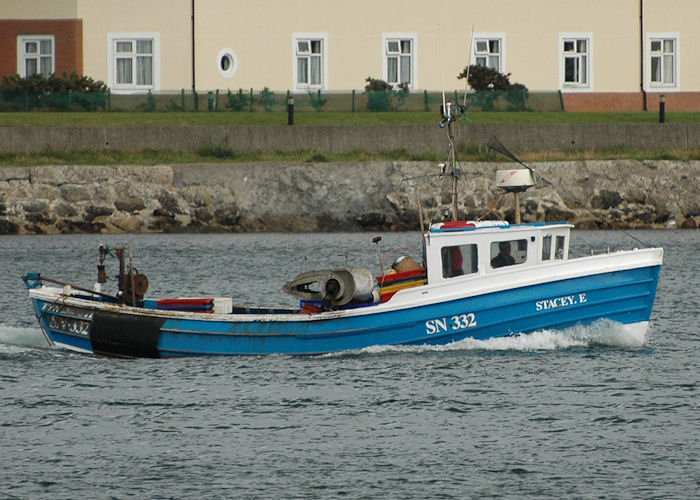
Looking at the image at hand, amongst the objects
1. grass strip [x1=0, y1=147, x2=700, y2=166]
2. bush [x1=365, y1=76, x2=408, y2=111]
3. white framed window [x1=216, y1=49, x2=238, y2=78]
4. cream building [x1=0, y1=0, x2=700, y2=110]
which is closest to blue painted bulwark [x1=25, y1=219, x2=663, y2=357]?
grass strip [x1=0, y1=147, x2=700, y2=166]

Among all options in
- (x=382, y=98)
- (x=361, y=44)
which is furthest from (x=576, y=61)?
(x=382, y=98)

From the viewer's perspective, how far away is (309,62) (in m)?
60.0

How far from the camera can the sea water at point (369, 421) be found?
17453 mm

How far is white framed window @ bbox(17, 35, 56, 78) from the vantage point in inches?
2331

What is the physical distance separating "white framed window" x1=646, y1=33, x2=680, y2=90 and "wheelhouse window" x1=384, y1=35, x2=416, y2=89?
32.9 feet

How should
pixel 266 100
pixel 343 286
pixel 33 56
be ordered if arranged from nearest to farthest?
pixel 343 286, pixel 266 100, pixel 33 56

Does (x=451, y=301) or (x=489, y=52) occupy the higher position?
(x=489, y=52)

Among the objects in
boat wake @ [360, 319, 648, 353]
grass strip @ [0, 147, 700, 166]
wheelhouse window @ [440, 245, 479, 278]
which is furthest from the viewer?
grass strip @ [0, 147, 700, 166]

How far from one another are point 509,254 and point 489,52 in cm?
3763

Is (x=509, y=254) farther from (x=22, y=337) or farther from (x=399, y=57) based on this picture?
(x=399, y=57)

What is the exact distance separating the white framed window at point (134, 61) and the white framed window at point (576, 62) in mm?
16827

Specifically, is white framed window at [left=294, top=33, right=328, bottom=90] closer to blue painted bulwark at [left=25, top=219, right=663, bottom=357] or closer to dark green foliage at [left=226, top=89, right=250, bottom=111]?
dark green foliage at [left=226, top=89, right=250, bottom=111]

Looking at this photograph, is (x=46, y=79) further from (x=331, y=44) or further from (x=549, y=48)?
(x=549, y=48)

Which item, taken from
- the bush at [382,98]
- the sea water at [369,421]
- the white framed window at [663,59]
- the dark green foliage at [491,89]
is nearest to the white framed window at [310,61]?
the bush at [382,98]
